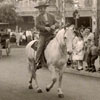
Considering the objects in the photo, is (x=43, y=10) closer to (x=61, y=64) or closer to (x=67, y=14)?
(x=61, y=64)

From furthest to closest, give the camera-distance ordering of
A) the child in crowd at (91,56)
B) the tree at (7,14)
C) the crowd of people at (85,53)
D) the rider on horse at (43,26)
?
the tree at (7,14), the crowd of people at (85,53), the child in crowd at (91,56), the rider on horse at (43,26)

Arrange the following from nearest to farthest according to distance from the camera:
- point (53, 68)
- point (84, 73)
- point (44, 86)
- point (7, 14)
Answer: point (53, 68)
point (44, 86)
point (84, 73)
point (7, 14)

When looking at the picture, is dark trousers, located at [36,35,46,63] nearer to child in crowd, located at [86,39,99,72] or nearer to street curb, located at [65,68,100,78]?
street curb, located at [65,68,100,78]

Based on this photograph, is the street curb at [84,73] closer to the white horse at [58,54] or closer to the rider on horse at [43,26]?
the rider on horse at [43,26]

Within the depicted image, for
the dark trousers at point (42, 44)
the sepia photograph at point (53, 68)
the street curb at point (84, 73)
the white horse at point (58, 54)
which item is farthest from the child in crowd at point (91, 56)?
the white horse at point (58, 54)

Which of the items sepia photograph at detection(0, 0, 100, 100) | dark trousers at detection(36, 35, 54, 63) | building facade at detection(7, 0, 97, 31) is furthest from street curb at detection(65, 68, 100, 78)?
building facade at detection(7, 0, 97, 31)

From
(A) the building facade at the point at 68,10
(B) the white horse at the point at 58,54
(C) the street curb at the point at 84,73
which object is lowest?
(A) the building facade at the point at 68,10

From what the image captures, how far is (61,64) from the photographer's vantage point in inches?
435

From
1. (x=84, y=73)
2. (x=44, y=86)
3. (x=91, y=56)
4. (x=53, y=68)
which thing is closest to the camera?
(x=53, y=68)

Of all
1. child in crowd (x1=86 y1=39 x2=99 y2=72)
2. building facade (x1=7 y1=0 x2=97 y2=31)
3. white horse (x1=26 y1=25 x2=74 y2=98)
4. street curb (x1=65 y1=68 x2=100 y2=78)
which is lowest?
building facade (x1=7 y1=0 x2=97 y2=31)

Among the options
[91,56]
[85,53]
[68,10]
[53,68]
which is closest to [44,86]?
[53,68]

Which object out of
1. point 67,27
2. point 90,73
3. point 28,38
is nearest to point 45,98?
point 67,27

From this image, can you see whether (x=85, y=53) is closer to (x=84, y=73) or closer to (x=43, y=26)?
(x=84, y=73)

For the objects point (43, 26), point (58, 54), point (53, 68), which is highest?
point (43, 26)
